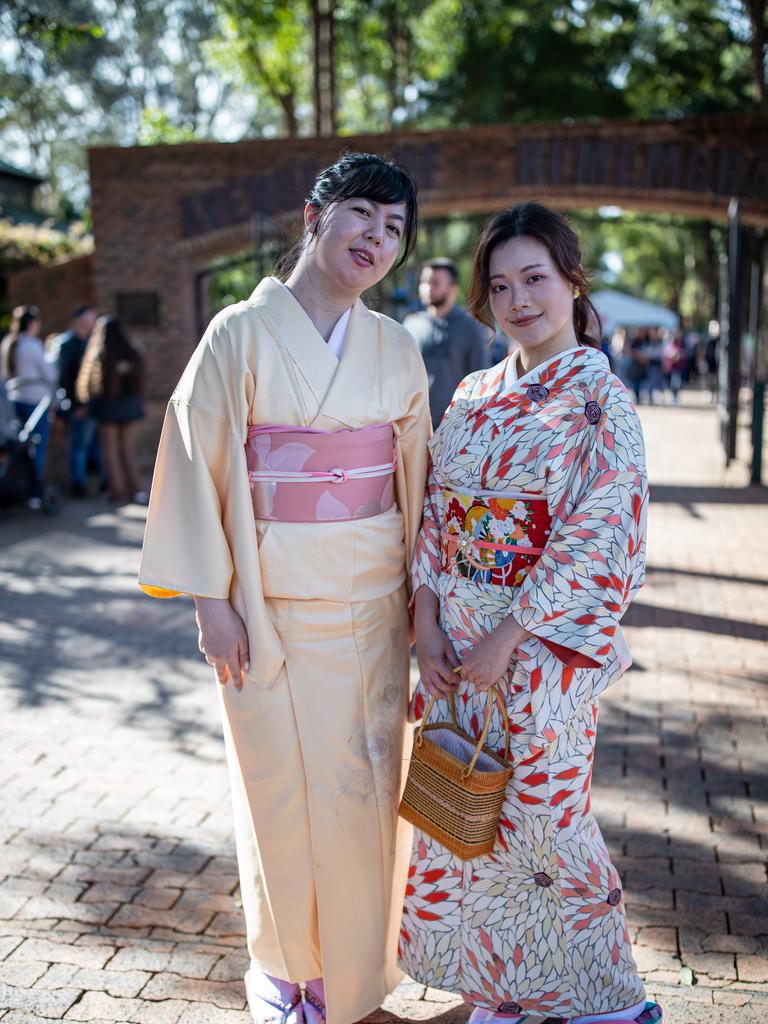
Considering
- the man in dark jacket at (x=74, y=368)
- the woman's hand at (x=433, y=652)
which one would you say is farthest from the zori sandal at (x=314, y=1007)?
the man in dark jacket at (x=74, y=368)

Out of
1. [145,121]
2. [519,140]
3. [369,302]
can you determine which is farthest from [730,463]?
[145,121]

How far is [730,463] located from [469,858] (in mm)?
10147

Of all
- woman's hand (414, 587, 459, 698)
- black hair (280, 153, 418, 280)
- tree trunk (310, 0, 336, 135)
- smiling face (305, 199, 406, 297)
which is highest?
tree trunk (310, 0, 336, 135)

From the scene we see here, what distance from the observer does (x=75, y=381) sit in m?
10.2

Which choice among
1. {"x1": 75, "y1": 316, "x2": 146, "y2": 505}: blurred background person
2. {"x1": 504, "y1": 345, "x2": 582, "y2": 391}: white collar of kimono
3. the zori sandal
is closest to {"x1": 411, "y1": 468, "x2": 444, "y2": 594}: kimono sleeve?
{"x1": 504, "y1": 345, "x2": 582, "y2": 391}: white collar of kimono

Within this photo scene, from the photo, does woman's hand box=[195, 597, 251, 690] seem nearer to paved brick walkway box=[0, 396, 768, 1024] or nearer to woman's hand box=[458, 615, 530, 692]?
woman's hand box=[458, 615, 530, 692]

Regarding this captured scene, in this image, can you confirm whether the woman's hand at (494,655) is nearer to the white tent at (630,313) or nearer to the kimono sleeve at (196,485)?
the kimono sleeve at (196,485)

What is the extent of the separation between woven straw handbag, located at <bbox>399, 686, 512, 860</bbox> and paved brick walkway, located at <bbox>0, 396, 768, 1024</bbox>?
0.58 meters

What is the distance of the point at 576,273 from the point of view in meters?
2.38

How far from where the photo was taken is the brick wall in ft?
49.0

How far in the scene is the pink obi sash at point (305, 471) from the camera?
A: 2.35m

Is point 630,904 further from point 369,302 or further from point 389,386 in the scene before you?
point 369,302

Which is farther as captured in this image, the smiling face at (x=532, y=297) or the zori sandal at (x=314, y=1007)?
the zori sandal at (x=314, y=1007)

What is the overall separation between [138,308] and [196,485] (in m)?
12.6
